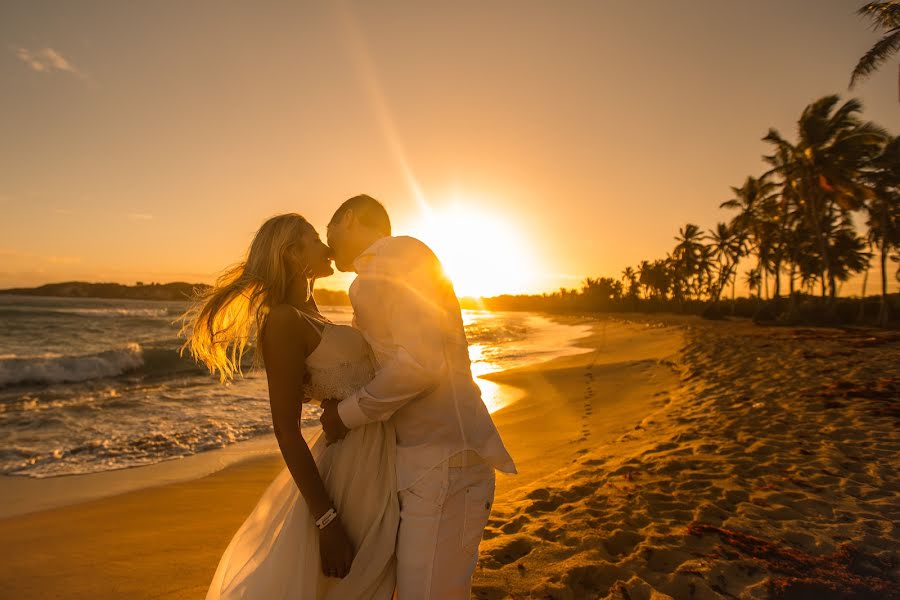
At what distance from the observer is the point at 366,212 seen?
86.5 inches

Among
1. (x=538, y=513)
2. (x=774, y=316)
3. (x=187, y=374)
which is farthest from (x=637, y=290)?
(x=538, y=513)

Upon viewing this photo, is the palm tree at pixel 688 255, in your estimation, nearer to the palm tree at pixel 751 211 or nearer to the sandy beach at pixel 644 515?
the palm tree at pixel 751 211

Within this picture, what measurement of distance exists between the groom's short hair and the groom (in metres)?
0.28

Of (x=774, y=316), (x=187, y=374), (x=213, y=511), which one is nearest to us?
(x=213, y=511)

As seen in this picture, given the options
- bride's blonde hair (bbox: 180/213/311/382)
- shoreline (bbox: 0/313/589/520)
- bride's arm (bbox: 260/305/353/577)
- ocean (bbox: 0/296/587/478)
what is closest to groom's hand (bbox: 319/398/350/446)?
bride's arm (bbox: 260/305/353/577)

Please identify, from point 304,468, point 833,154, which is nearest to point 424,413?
point 304,468

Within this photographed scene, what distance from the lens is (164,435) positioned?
937cm

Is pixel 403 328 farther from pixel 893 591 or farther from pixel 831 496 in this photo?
pixel 831 496

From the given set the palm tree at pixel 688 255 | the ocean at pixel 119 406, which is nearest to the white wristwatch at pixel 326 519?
the ocean at pixel 119 406

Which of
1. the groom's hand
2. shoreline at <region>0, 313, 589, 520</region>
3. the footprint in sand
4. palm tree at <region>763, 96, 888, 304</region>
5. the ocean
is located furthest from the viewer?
palm tree at <region>763, 96, 888, 304</region>

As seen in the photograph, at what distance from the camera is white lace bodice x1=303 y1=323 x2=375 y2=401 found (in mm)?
2041

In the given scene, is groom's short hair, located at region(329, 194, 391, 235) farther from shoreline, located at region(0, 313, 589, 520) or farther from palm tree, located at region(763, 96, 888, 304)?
palm tree, located at region(763, 96, 888, 304)

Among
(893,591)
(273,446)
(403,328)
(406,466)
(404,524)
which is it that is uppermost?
(403,328)

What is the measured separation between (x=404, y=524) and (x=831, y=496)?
192 inches
